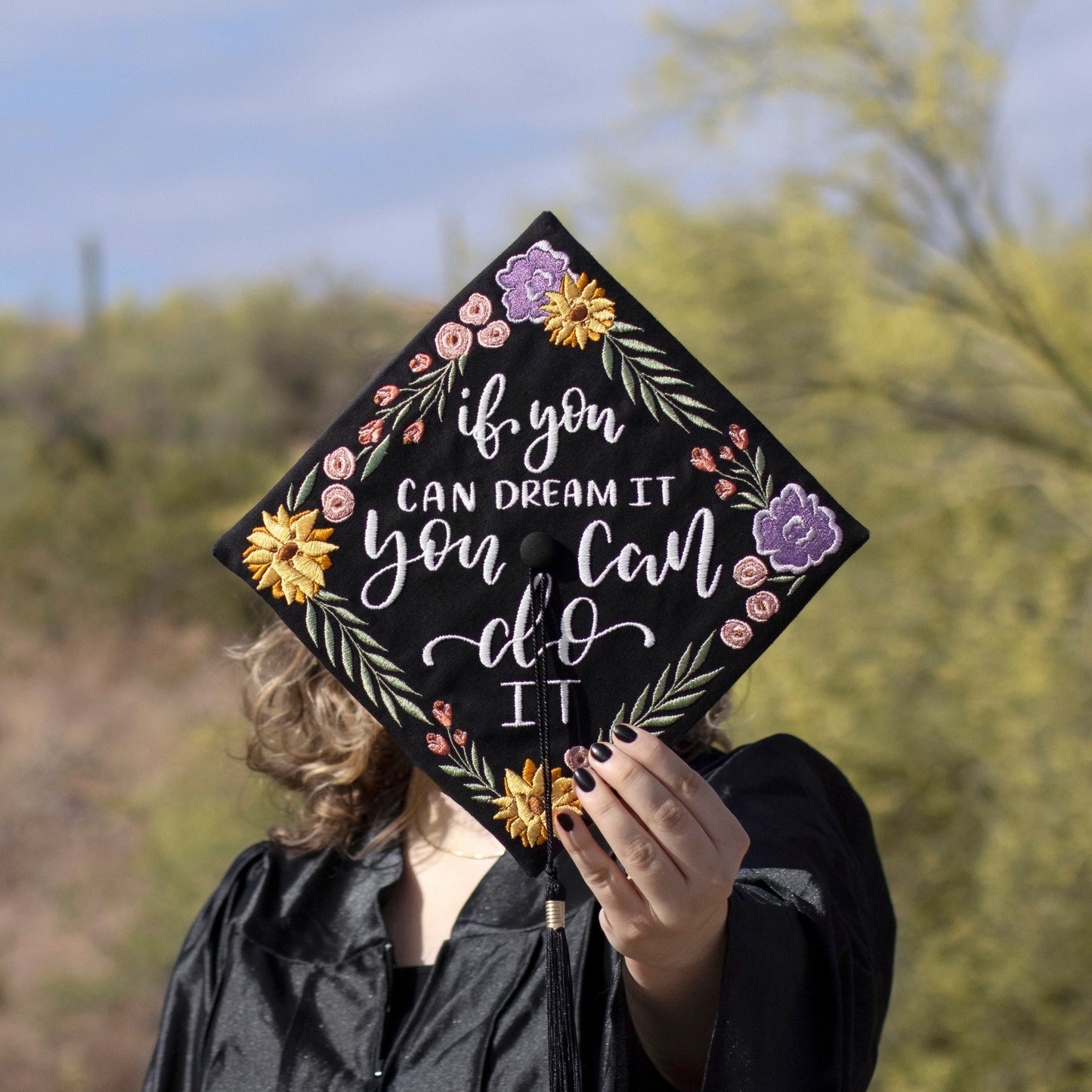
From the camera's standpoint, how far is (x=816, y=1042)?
1.28 m

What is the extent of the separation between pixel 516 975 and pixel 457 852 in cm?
23

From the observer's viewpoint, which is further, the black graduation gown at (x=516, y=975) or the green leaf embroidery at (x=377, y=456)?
the green leaf embroidery at (x=377, y=456)

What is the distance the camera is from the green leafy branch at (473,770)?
1322 millimetres

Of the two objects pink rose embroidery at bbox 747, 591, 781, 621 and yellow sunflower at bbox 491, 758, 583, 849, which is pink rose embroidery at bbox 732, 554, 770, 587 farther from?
yellow sunflower at bbox 491, 758, 583, 849

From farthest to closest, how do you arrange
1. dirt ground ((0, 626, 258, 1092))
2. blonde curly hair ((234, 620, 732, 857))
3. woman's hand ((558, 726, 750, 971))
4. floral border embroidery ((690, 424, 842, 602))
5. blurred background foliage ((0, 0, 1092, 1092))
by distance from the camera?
dirt ground ((0, 626, 258, 1092))
blurred background foliage ((0, 0, 1092, 1092))
blonde curly hair ((234, 620, 732, 857))
floral border embroidery ((690, 424, 842, 602))
woman's hand ((558, 726, 750, 971))

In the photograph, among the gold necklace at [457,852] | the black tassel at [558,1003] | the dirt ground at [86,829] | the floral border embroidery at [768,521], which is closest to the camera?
the black tassel at [558,1003]

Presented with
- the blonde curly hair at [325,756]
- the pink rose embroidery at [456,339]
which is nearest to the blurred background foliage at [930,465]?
the blonde curly hair at [325,756]

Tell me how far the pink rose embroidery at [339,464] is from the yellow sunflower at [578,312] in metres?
0.24

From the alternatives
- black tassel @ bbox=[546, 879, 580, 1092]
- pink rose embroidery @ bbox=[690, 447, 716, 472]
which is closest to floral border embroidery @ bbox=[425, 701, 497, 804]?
black tassel @ bbox=[546, 879, 580, 1092]

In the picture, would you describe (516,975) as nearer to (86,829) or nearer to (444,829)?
(444,829)

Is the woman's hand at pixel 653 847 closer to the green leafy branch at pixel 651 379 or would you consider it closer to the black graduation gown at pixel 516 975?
the black graduation gown at pixel 516 975

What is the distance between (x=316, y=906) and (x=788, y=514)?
2.50 feet

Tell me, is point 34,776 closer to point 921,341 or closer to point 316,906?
point 921,341

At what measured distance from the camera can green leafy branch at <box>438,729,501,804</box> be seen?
1.32 metres
